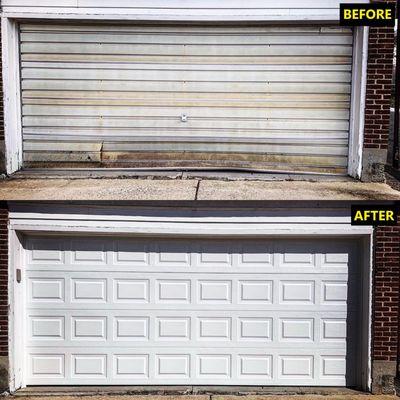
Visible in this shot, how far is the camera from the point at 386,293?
920 cm

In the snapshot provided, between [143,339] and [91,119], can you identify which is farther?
[91,119]

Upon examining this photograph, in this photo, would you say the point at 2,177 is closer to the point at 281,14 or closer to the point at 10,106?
the point at 10,106

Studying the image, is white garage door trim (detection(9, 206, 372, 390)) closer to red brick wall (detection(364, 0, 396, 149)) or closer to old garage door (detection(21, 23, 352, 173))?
old garage door (detection(21, 23, 352, 173))

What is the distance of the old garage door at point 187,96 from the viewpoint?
9922 mm

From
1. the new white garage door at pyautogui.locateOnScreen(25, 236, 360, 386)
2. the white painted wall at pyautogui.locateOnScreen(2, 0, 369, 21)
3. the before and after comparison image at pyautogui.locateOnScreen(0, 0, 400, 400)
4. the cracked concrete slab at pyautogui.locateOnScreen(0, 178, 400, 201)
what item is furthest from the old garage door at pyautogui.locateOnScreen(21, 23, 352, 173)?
the new white garage door at pyautogui.locateOnScreen(25, 236, 360, 386)

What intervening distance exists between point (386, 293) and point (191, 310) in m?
2.77

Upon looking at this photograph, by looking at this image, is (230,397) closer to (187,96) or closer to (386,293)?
(386,293)

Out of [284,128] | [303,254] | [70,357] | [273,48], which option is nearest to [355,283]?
[303,254]

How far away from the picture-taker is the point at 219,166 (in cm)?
1022

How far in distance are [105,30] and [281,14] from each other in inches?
104

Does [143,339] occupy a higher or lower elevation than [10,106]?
lower

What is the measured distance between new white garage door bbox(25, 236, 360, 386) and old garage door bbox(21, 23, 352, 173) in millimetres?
1557

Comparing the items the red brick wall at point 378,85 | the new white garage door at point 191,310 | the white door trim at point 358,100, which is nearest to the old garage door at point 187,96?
the white door trim at point 358,100

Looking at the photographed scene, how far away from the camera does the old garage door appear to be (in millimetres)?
9922
